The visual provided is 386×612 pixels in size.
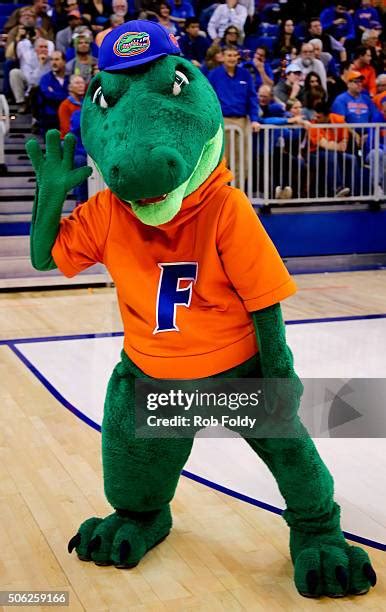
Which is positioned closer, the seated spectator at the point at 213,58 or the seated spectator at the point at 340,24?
the seated spectator at the point at 213,58

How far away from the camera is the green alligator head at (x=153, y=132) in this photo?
2.55m

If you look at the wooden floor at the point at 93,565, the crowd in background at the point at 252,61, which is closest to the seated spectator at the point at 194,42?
the crowd in background at the point at 252,61

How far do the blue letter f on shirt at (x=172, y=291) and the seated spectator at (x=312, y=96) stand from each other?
814 centimetres

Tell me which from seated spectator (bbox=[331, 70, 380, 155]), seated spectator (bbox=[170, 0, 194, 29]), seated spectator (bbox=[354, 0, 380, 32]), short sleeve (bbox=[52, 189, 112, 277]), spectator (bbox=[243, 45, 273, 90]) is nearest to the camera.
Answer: short sleeve (bbox=[52, 189, 112, 277])

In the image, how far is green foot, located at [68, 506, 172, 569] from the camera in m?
3.07

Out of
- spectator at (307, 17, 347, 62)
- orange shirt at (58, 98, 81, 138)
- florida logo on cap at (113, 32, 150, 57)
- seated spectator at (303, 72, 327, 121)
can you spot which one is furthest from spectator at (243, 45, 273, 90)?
florida logo on cap at (113, 32, 150, 57)

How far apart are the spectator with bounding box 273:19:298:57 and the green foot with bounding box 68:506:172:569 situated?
10.0 metres

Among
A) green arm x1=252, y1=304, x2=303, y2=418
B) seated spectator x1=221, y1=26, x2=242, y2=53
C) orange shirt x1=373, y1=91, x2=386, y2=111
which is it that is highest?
green arm x1=252, y1=304, x2=303, y2=418

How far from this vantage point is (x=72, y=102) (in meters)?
9.80

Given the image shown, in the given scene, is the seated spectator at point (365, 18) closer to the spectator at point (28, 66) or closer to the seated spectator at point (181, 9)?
the seated spectator at point (181, 9)

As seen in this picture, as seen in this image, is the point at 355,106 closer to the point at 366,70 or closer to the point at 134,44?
the point at 366,70

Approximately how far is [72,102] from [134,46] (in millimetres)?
7268

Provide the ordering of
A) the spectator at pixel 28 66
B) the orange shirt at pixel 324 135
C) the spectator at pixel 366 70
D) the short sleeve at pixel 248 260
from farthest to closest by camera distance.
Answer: the spectator at pixel 366 70 < the spectator at pixel 28 66 < the orange shirt at pixel 324 135 < the short sleeve at pixel 248 260

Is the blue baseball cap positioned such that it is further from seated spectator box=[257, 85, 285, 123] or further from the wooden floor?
seated spectator box=[257, 85, 285, 123]
